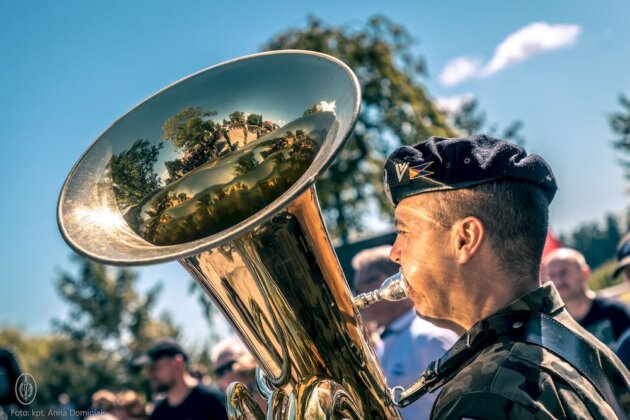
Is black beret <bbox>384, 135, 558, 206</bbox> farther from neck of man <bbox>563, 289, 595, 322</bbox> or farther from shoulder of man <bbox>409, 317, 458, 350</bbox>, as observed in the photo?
neck of man <bbox>563, 289, 595, 322</bbox>

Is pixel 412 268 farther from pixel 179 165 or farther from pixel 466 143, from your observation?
pixel 179 165

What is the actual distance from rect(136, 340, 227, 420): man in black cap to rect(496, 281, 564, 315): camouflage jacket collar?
392 centimetres

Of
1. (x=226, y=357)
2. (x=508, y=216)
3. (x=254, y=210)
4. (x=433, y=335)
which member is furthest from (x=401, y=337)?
(x=226, y=357)

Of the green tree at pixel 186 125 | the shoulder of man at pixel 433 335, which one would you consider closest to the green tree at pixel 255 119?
the green tree at pixel 186 125

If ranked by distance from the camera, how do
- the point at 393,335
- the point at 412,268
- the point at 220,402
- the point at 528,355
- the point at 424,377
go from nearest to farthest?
the point at 528,355 < the point at 424,377 < the point at 412,268 < the point at 393,335 < the point at 220,402

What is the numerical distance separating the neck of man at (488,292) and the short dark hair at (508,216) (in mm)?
24

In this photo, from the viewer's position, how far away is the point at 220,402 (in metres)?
5.35

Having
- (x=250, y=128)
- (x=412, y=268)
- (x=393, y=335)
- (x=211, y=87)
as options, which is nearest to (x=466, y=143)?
(x=412, y=268)

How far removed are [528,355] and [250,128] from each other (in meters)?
1.26

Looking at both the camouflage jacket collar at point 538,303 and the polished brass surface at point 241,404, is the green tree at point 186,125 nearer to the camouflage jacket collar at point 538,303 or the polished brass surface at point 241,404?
the polished brass surface at point 241,404

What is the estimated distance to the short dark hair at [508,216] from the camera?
5.56 ft

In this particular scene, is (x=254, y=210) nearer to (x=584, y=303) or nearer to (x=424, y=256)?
(x=424, y=256)

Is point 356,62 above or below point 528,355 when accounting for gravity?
above

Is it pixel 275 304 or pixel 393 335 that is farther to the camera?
pixel 393 335
